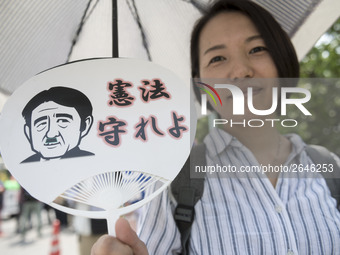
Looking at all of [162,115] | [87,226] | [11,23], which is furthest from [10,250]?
[162,115]

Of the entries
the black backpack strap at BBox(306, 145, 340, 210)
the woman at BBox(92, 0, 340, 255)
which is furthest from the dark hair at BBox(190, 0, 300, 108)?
the black backpack strap at BBox(306, 145, 340, 210)

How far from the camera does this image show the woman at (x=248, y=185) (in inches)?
37.6

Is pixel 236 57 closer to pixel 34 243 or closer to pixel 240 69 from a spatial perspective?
pixel 240 69

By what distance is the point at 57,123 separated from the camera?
793 mm

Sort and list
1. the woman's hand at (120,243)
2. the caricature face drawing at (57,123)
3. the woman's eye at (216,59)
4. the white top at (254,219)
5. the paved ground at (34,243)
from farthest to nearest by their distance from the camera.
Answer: the paved ground at (34,243), the woman's eye at (216,59), the white top at (254,219), the caricature face drawing at (57,123), the woman's hand at (120,243)

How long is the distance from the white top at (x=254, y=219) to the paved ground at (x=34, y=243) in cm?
389

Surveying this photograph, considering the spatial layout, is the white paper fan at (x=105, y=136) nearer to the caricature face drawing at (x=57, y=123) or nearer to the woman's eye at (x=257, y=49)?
the caricature face drawing at (x=57, y=123)

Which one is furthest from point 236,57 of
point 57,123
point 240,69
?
point 57,123

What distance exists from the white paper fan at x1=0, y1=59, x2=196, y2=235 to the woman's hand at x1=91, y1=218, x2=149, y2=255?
1.5 inches

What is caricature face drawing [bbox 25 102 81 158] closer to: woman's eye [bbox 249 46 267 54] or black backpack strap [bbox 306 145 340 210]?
woman's eye [bbox 249 46 267 54]

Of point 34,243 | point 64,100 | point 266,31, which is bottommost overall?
point 34,243

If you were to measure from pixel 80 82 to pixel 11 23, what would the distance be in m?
0.46

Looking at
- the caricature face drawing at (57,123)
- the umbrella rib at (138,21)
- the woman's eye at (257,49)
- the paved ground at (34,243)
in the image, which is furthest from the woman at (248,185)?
the paved ground at (34,243)

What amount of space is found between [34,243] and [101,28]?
183 inches
